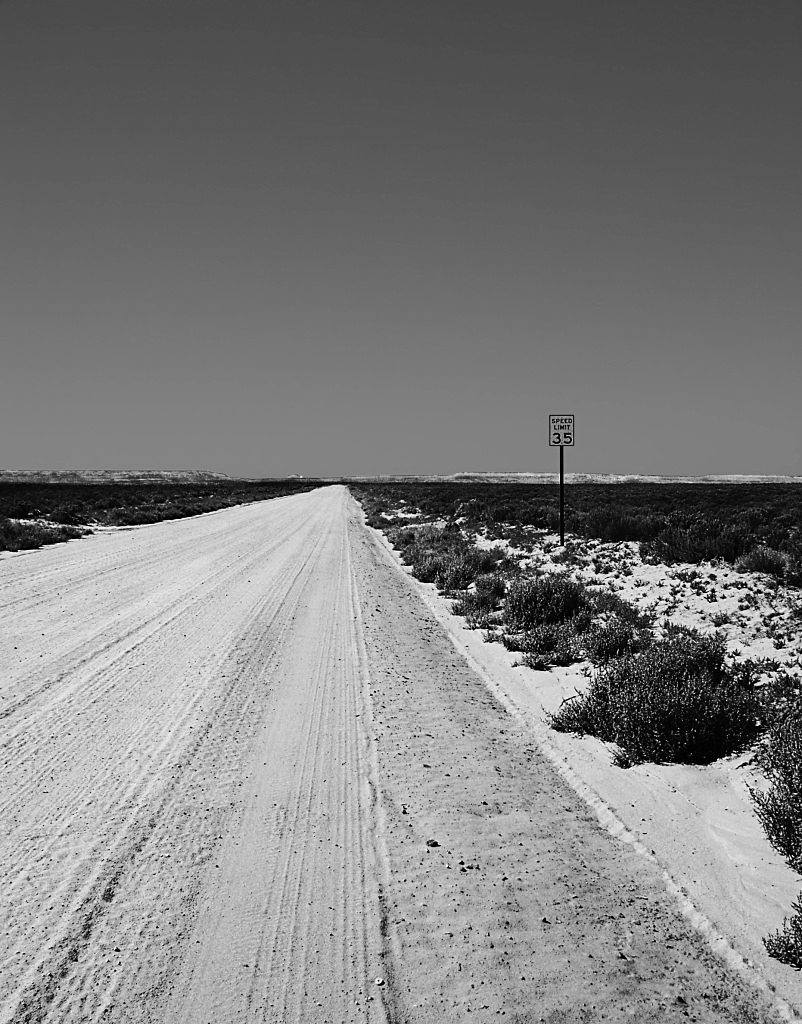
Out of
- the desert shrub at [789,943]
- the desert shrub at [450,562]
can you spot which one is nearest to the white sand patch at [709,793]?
the desert shrub at [789,943]

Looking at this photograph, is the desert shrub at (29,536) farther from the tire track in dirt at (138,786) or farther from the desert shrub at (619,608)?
the desert shrub at (619,608)

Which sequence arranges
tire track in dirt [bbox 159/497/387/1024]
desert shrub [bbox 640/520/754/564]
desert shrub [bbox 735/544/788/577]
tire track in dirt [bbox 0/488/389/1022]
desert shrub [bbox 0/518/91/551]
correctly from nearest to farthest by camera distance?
tire track in dirt [bbox 159/497/387/1024]
tire track in dirt [bbox 0/488/389/1022]
desert shrub [bbox 735/544/788/577]
desert shrub [bbox 640/520/754/564]
desert shrub [bbox 0/518/91/551]

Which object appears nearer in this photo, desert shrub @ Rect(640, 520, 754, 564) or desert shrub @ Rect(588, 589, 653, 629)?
desert shrub @ Rect(588, 589, 653, 629)

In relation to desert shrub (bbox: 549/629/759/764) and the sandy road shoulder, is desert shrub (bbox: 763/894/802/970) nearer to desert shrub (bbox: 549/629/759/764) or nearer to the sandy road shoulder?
the sandy road shoulder

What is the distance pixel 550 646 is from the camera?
8805mm

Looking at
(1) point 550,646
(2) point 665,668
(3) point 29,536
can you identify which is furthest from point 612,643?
(3) point 29,536

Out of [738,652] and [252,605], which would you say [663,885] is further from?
[252,605]

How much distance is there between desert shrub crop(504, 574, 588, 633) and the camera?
10.1m

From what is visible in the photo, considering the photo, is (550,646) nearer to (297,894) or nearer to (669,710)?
(669,710)

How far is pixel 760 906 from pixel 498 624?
274 inches

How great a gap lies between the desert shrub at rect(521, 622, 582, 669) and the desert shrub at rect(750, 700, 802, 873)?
A: 337 centimetres

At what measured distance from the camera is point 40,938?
10.3 ft

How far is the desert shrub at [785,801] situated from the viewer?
13.1 feet

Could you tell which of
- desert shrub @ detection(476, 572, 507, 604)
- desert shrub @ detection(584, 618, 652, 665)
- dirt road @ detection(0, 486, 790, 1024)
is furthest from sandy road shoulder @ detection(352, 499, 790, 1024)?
desert shrub @ detection(476, 572, 507, 604)
